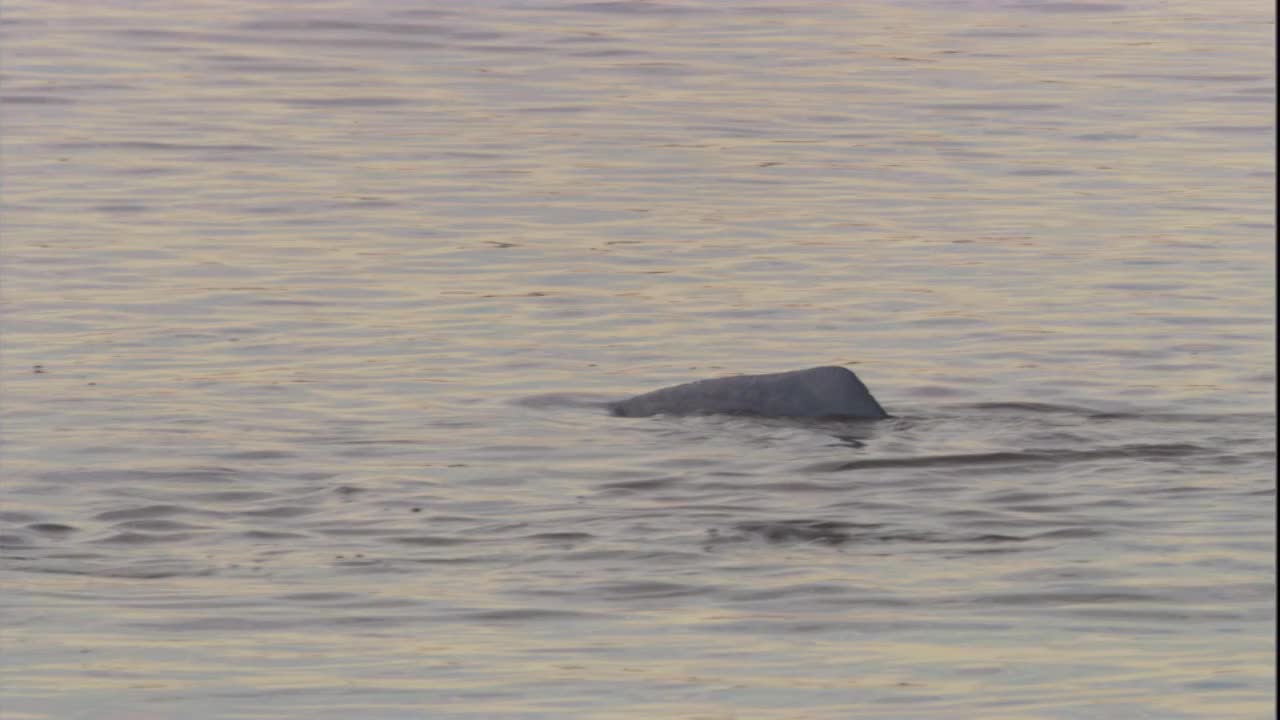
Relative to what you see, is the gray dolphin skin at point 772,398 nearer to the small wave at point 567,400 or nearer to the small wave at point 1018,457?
the small wave at point 567,400

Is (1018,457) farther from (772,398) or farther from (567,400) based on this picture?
(567,400)

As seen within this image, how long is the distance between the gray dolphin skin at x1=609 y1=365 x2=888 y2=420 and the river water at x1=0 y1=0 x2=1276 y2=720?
27 cm

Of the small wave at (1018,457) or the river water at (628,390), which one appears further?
the small wave at (1018,457)

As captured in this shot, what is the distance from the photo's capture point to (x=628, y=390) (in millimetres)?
16781

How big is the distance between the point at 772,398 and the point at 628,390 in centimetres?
113

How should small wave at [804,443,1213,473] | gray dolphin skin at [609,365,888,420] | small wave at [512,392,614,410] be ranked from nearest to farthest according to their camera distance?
small wave at [804,443,1213,473] → gray dolphin skin at [609,365,888,420] → small wave at [512,392,614,410]

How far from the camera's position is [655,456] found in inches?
577

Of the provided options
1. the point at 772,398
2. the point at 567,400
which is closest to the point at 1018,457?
the point at 772,398

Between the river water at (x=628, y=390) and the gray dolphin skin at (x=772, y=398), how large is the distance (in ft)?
0.88

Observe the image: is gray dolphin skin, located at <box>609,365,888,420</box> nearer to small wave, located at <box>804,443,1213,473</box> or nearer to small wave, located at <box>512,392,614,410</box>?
small wave, located at <box>512,392,614,410</box>

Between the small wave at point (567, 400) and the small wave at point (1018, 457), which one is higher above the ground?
the small wave at point (1018, 457)

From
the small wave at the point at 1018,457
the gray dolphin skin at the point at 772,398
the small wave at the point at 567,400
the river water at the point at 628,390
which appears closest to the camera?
the river water at the point at 628,390

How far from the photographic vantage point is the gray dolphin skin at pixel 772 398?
15.8 m

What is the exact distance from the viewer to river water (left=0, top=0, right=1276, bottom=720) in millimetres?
10141
